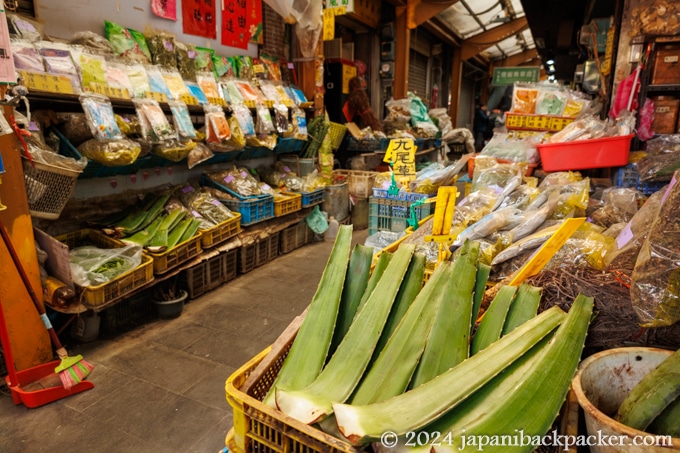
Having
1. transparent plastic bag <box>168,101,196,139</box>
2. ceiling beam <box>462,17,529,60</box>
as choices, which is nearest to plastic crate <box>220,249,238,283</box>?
transparent plastic bag <box>168,101,196,139</box>

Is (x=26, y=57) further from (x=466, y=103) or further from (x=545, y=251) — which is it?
(x=466, y=103)

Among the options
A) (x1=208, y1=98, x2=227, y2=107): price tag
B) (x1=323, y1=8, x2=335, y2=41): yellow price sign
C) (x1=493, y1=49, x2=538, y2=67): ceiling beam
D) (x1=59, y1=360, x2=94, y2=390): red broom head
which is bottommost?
(x1=59, y1=360, x2=94, y2=390): red broom head

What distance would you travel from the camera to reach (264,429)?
1100 mm

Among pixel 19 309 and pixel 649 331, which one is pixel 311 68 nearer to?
pixel 19 309

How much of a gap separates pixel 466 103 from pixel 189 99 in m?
17.8

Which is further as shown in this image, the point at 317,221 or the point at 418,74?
the point at 418,74

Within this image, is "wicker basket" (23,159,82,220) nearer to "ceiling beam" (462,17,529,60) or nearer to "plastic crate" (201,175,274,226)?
"plastic crate" (201,175,274,226)

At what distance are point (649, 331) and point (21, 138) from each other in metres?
3.21

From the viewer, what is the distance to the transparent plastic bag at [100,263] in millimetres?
2887

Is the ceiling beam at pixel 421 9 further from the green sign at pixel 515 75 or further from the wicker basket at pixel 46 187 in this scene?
the wicker basket at pixel 46 187

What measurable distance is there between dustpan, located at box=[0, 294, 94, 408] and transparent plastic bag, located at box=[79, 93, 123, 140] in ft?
4.48

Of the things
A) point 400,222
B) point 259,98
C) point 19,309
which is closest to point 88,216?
point 19,309

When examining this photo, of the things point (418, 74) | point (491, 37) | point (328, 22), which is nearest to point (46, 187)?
point (328, 22)

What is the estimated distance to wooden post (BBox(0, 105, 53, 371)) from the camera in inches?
97.3
